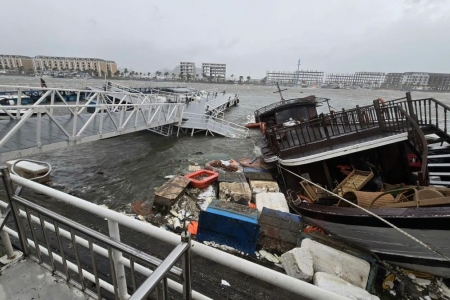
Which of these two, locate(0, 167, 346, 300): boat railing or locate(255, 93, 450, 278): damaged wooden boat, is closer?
locate(0, 167, 346, 300): boat railing

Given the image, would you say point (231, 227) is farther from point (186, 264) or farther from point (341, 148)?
point (341, 148)

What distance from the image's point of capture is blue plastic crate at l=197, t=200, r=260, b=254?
4328 millimetres

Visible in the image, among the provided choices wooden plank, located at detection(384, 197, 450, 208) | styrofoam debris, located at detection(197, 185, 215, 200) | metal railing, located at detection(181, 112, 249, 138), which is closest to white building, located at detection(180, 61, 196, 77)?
metal railing, located at detection(181, 112, 249, 138)

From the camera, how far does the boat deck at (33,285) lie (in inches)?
80.2

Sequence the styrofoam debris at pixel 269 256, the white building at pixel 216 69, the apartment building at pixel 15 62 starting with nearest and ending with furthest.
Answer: the styrofoam debris at pixel 269 256
the apartment building at pixel 15 62
the white building at pixel 216 69

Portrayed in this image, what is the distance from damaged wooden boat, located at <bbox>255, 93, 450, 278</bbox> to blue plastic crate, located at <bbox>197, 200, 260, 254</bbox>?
171 cm

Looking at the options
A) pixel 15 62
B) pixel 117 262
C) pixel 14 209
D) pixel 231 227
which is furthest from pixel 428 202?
pixel 15 62

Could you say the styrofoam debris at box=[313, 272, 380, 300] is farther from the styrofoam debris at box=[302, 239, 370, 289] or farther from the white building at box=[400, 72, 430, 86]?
the white building at box=[400, 72, 430, 86]

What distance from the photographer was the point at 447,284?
13.2 feet

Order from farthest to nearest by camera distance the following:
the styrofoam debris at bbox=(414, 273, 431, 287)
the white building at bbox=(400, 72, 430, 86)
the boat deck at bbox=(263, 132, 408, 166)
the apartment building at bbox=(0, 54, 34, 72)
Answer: the white building at bbox=(400, 72, 430, 86)
the apartment building at bbox=(0, 54, 34, 72)
the boat deck at bbox=(263, 132, 408, 166)
the styrofoam debris at bbox=(414, 273, 431, 287)

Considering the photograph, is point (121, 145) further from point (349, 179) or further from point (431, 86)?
point (431, 86)

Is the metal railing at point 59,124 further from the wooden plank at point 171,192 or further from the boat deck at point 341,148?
the boat deck at point 341,148

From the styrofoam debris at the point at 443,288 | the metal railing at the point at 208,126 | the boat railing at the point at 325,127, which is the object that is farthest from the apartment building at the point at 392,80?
the styrofoam debris at the point at 443,288

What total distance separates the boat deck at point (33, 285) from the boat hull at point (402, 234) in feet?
15.2
